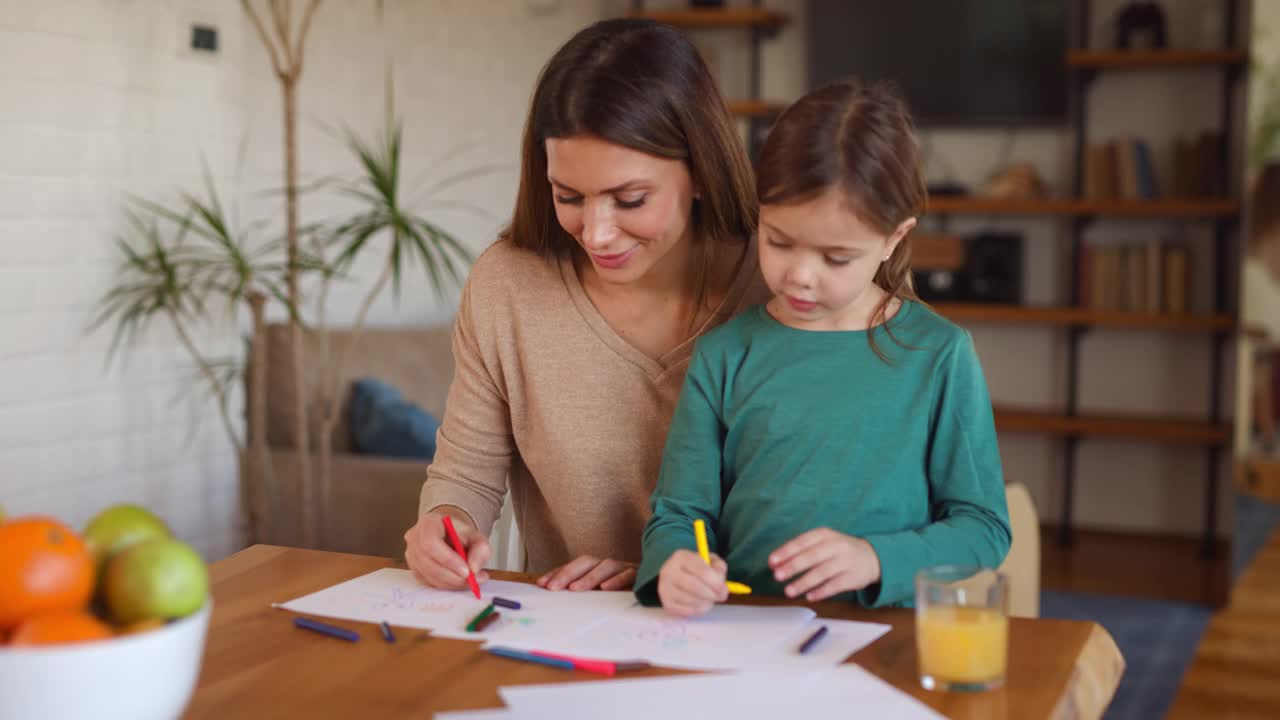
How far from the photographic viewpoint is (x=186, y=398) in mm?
3430

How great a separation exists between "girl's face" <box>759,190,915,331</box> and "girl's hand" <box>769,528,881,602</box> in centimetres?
24

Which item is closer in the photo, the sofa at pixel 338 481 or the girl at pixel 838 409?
the girl at pixel 838 409

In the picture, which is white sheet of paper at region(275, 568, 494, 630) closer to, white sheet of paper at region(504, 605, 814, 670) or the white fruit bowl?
white sheet of paper at region(504, 605, 814, 670)

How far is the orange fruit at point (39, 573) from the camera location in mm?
773

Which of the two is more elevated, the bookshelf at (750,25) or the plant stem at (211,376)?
the bookshelf at (750,25)

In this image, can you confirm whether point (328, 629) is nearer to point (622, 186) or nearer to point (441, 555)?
point (441, 555)

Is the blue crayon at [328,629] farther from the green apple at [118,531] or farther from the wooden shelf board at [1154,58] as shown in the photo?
the wooden shelf board at [1154,58]

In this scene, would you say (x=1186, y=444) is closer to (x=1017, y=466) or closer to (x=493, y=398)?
(x=1017, y=466)

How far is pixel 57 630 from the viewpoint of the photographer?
760mm

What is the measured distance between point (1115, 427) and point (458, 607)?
13.5 ft

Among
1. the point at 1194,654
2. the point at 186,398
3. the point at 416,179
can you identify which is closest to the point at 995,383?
the point at 1194,654

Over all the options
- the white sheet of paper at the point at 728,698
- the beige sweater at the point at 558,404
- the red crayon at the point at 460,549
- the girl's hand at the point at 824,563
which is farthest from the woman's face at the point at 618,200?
the white sheet of paper at the point at 728,698

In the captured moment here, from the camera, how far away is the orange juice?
96 cm

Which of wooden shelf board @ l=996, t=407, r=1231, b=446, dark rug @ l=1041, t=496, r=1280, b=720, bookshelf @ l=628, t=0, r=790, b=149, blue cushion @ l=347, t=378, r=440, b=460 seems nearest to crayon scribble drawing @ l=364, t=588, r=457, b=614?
blue cushion @ l=347, t=378, r=440, b=460
